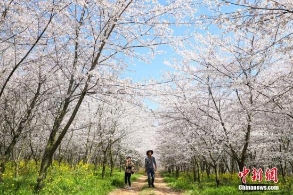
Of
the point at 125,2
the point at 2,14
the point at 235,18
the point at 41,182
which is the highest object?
the point at 125,2

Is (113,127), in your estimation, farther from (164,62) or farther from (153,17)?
(153,17)

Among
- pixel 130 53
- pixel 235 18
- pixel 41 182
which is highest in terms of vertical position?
pixel 130 53

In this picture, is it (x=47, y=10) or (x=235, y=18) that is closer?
(x=235, y=18)

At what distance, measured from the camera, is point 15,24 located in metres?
6.59

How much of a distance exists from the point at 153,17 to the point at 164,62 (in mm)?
7500

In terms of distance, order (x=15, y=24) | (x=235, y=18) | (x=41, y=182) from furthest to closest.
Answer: (x=41, y=182), (x=15, y=24), (x=235, y=18)

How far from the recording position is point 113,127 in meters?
19.6

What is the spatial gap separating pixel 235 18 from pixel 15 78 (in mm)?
8808

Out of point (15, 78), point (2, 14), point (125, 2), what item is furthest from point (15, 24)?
point (15, 78)

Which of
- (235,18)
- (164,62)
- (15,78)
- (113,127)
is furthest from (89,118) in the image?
(235,18)

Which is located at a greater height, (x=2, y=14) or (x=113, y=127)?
(x=2, y=14)

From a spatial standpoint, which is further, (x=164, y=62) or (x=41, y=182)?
(x=164, y=62)

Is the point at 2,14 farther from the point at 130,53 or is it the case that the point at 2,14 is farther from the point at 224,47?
the point at 224,47

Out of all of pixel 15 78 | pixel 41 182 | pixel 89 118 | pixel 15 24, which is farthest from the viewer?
pixel 89 118
